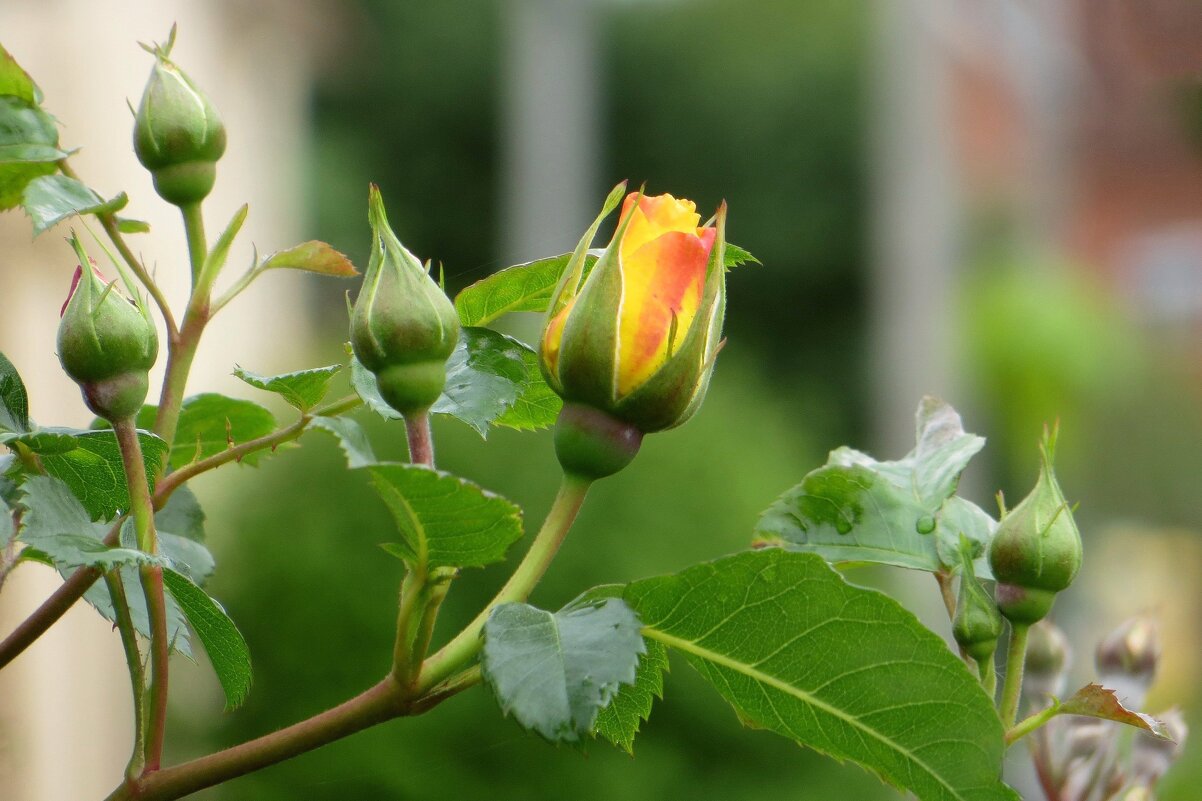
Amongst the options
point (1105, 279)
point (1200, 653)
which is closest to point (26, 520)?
point (1200, 653)

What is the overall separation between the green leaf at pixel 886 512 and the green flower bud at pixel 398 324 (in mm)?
106

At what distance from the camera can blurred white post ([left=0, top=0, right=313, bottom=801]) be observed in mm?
2100

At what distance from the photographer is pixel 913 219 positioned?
5707 millimetres

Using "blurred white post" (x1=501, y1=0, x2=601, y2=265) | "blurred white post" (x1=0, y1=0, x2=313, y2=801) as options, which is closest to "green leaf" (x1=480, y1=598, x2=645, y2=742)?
"blurred white post" (x1=0, y1=0, x2=313, y2=801)

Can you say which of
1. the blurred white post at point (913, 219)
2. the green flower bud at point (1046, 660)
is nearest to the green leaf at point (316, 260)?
the green flower bud at point (1046, 660)

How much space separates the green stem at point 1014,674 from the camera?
293 mm

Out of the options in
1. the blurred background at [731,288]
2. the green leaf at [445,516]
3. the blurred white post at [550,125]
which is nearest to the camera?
the green leaf at [445,516]

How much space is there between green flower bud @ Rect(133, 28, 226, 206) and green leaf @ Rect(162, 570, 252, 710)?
0.33ft

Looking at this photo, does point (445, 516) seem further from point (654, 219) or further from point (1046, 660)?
point (1046, 660)

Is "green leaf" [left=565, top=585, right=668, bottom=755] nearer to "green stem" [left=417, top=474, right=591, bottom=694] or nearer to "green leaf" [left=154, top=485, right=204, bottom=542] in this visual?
"green stem" [left=417, top=474, right=591, bottom=694]

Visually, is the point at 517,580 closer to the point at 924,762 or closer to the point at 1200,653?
the point at 924,762

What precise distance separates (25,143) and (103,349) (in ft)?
0.34

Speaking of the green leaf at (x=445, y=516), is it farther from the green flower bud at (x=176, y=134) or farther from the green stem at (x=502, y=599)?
the green flower bud at (x=176, y=134)

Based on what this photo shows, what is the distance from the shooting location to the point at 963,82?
7.58 m
